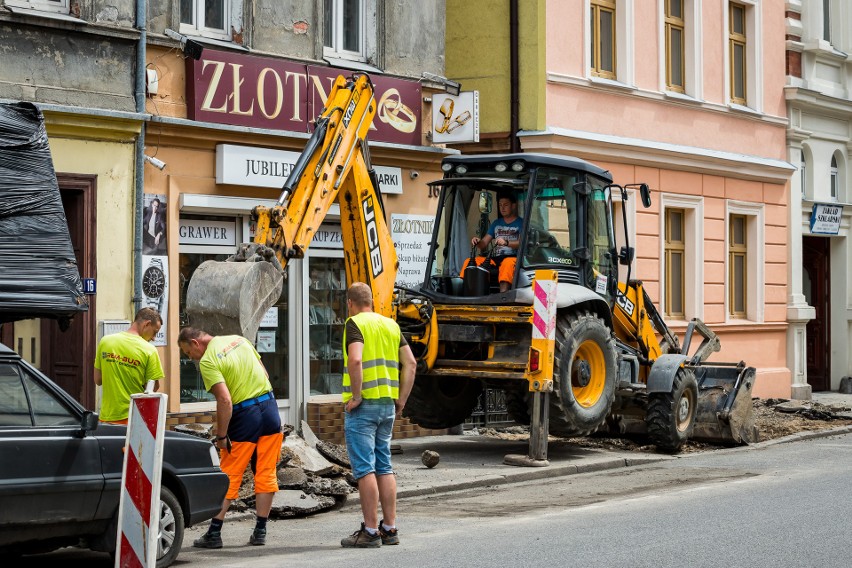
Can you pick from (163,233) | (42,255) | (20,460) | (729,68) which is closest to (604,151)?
(729,68)

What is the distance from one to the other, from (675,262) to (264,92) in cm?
984

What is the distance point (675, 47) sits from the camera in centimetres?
2431

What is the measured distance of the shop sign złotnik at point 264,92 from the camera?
16047 millimetres

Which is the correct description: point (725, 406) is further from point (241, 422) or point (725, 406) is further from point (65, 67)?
point (241, 422)

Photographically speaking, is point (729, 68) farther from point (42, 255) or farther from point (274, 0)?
point (42, 255)

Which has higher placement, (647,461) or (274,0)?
(274,0)

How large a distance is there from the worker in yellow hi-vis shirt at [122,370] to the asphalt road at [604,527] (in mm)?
1121

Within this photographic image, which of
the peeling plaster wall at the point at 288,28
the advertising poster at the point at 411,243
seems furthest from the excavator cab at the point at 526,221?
the peeling plaster wall at the point at 288,28

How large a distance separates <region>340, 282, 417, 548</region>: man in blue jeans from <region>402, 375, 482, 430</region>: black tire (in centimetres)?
577

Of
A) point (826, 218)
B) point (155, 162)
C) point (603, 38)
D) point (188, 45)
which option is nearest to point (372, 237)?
point (155, 162)

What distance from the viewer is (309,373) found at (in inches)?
695

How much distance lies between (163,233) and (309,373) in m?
2.89

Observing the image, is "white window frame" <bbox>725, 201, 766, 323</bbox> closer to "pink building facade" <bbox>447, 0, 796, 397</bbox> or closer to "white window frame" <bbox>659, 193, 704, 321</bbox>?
"pink building facade" <bbox>447, 0, 796, 397</bbox>

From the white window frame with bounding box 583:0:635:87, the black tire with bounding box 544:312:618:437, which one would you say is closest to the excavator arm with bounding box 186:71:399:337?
the black tire with bounding box 544:312:618:437
